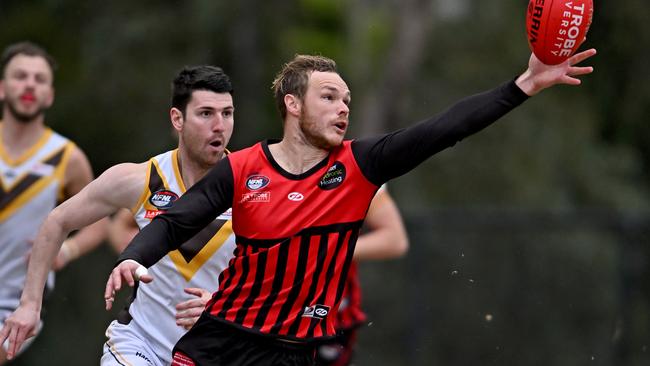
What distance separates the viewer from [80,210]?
20.6 feet

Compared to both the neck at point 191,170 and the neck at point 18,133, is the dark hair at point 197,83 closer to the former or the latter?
the neck at point 191,170

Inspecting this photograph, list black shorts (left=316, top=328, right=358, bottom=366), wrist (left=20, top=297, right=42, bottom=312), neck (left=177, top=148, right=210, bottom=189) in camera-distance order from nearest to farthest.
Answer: wrist (left=20, top=297, right=42, bottom=312) < neck (left=177, top=148, right=210, bottom=189) < black shorts (left=316, top=328, right=358, bottom=366)

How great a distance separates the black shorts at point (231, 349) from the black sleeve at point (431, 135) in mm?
862

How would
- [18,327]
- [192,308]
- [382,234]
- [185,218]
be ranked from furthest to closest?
[382,234], [18,327], [192,308], [185,218]

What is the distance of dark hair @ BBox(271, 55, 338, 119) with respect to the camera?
5.85 metres

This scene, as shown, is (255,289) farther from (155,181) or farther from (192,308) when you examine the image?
(155,181)

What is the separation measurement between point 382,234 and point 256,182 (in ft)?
9.69

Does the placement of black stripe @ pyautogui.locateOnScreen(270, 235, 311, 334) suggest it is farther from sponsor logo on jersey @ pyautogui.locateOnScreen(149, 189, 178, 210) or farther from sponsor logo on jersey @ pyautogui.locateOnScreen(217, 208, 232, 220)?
sponsor logo on jersey @ pyautogui.locateOnScreen(149, 189, 178, 210)

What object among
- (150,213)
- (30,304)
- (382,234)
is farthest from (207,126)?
(382,234)

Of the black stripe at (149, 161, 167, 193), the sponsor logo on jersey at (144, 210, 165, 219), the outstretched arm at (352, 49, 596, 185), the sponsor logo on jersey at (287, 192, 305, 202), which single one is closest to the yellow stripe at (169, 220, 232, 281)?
the sponsor logo on jersey at (144, 210, 165, 219)

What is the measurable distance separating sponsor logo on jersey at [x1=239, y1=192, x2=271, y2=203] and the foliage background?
733 centimetres

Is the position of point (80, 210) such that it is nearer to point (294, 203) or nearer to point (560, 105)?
point (294, 203)

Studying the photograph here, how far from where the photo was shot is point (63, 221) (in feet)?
20.6

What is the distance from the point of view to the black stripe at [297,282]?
5629mm
